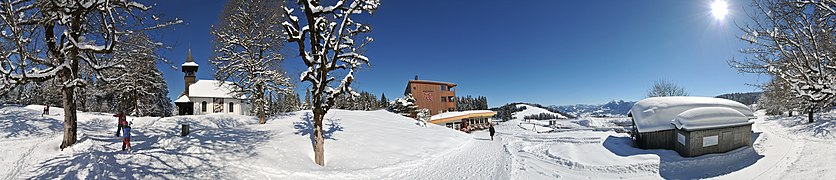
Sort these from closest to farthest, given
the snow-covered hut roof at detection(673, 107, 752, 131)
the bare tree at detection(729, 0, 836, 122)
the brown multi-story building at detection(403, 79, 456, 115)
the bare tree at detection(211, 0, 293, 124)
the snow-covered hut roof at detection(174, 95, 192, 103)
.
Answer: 1. the bare tree at detection(729, 0, 836, 122)
2. the snow-covered hut roof at detection(673, 107, 752, 131)
3. the bare tree at detection(211, 0, 293, 124)
4. the snow-covered hut roof at detection(174, 95, 192, 103)
5. the brown multi-story building at detection(403, 79, 456, 115)

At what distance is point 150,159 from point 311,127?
21.7 ft

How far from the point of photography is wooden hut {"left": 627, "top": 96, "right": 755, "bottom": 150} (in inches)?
491

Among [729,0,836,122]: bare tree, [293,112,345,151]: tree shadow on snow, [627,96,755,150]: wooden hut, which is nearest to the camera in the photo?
[729,0,836,122]: bare tree

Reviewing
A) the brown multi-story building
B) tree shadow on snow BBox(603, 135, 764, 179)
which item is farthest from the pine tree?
tree shadow on snow BBox(603, 135, 764, 179)

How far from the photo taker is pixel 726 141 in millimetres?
11953

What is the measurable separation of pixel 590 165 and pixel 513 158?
2.83 m

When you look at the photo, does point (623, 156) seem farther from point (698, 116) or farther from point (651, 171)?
point (698, 116)

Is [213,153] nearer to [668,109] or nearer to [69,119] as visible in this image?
[69,119]

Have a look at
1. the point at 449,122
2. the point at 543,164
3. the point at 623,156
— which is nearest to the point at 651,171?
the point at 623,156

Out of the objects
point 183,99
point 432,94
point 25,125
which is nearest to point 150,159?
point 25,125

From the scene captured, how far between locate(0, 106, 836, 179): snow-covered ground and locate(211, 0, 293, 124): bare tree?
329 cm

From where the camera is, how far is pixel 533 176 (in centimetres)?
941

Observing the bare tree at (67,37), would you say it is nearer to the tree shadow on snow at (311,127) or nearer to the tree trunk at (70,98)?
the tree trunk at (70,98)

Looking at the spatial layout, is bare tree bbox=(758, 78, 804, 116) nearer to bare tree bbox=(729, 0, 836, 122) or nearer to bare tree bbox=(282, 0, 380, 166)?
bare tree bbox=(729, 0, 836, 122)
